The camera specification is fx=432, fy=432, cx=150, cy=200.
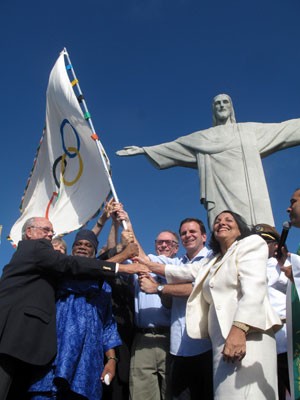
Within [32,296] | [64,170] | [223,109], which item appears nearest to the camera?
[32,296]

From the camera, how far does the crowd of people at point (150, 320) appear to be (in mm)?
2674

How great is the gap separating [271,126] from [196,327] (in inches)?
169

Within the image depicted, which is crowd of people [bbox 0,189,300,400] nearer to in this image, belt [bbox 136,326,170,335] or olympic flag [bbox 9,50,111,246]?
belt [bbox 136,326,170,335]

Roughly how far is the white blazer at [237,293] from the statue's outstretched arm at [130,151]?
3.43 m

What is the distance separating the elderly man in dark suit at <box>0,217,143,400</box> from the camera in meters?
3.05

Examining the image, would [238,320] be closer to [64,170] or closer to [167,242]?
[167,242]

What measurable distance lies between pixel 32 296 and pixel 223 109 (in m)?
4.43

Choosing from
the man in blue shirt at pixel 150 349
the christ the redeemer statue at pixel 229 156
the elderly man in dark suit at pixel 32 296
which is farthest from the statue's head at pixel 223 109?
the elderly man in dark suit at pixel 32 296

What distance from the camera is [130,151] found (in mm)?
6457

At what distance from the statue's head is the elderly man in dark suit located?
366cm

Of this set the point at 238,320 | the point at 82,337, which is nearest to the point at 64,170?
the point at 82,337

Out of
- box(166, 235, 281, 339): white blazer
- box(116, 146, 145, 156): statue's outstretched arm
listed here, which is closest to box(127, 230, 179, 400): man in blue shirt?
box(166, 235, 281, 339): white blazer

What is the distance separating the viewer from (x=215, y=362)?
2732 millimetres

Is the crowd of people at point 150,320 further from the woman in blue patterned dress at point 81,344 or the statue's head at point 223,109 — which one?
the statue's head at point 223,109
